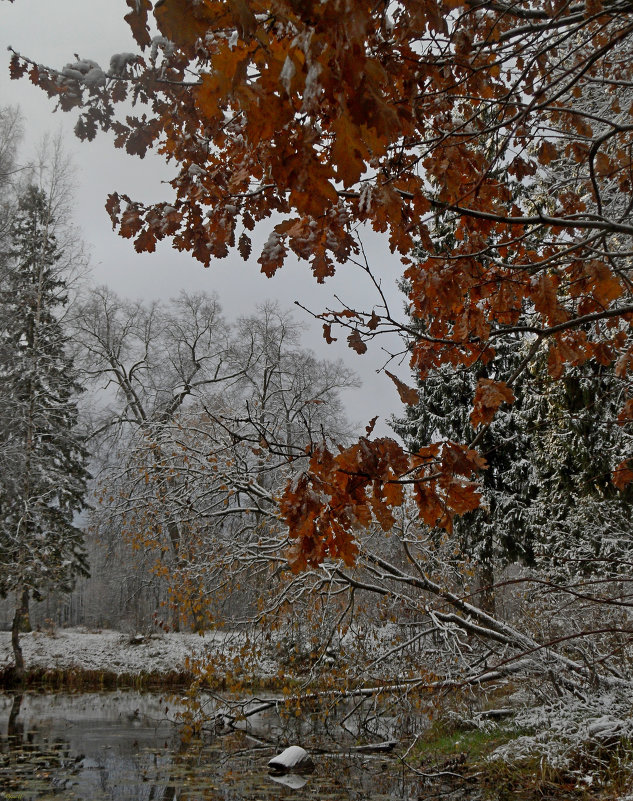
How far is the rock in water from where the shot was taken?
653 cm

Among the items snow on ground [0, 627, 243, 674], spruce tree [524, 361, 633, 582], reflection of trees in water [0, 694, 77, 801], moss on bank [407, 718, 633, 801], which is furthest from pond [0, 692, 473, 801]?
snow on ground [0, 627, 243, 674]

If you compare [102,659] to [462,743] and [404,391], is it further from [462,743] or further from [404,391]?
[404,391]

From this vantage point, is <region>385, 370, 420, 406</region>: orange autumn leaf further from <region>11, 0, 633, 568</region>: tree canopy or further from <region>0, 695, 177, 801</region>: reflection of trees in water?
<region>0, 695, 177, 801</region>: reflection of trees in water

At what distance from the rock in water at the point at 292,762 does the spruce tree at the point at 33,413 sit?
28.2ft

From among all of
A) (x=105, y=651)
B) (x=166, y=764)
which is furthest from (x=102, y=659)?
(x=166, y=764)

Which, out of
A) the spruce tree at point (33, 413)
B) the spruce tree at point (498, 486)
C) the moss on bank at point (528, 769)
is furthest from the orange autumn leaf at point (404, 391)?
the spruce tree at point (33, 413)

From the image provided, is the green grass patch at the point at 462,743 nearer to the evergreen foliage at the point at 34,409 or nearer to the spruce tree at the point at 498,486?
the spruce tree at the point at 498,486

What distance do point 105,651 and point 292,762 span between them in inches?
458

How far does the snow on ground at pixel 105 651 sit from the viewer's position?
15.2 m

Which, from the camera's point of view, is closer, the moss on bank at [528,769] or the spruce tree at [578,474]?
the moss on bank at [528,769]

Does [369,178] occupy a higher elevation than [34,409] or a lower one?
lower

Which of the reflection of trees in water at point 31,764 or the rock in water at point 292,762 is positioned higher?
the reflection of trees in water at point 31,764

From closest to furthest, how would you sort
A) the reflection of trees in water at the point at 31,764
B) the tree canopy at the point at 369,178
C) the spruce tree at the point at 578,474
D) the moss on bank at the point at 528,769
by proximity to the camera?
1. the tree canopy at the point at 369,178
2. the moss on bank at the point at 528,769
3. the reflection of trees in water at the point at 31,764
4. the spruce tree at the point at 578,474

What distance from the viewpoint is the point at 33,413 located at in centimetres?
1506
